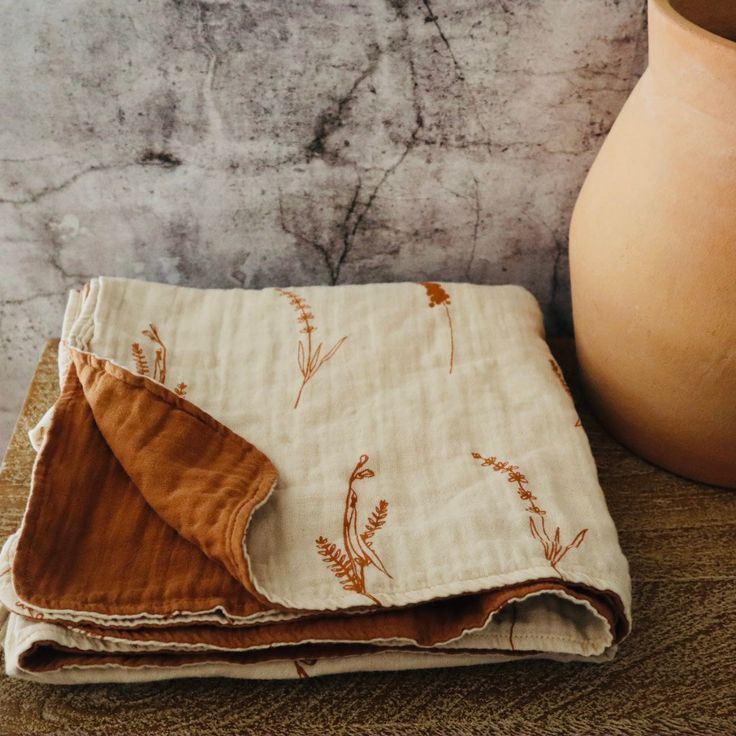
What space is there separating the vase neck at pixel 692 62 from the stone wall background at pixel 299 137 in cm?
16

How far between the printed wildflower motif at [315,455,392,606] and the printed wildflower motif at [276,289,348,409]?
4.7 inches

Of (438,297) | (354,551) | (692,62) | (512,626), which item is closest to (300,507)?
(354,551)

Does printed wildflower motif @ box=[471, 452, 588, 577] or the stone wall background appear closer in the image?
printed wildflower motif @ box=[471, 452, 588, 577]

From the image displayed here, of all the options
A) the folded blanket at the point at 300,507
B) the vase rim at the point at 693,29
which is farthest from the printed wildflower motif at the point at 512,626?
the vase rim at the point at 693,29

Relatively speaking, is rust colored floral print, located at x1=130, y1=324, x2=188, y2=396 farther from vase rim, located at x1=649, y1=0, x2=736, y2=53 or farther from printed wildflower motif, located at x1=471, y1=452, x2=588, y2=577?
vase rim, located at x1=649, y1=0, x2=736, y2=53

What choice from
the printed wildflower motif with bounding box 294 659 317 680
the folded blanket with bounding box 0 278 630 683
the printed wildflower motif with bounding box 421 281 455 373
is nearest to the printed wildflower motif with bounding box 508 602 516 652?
the folded blanket with bounding box 0 278 630 683

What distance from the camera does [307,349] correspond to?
657mm

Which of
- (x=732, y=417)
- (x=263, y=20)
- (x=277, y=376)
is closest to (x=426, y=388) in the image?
(x=277, y=376)

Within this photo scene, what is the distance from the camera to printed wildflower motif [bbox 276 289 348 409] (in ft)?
2.09

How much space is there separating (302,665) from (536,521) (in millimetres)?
179

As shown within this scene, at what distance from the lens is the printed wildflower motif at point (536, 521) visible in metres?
0.49

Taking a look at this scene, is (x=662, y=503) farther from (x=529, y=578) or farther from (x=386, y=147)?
(x=386, y=147)

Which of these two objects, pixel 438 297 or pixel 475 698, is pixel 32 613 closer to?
pixel 475 698

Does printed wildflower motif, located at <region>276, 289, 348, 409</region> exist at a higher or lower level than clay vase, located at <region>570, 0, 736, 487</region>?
lower
